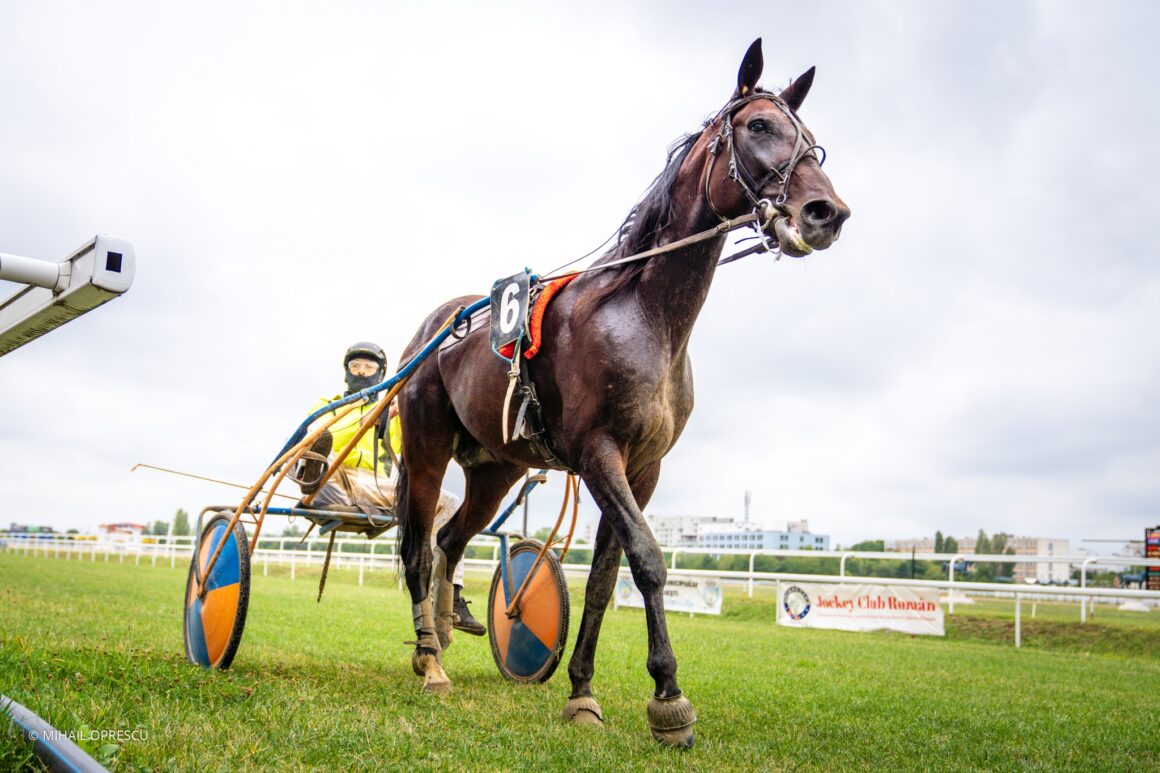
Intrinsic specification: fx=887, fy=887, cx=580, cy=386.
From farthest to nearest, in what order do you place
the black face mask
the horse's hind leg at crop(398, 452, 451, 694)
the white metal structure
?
the black face mask → the horse's hind leg at crop(398, 452, 451, 694) → the white metal structure

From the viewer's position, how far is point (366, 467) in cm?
656

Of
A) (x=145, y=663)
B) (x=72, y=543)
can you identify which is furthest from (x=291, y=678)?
(x=72, y=543)

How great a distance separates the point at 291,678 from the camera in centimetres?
487

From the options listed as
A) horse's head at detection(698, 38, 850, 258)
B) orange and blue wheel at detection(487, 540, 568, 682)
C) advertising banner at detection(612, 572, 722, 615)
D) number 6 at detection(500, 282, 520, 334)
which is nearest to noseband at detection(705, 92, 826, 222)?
horse's head at detection(698, 38, 850, 258)

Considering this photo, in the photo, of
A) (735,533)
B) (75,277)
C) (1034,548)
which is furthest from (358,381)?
(1034,548)

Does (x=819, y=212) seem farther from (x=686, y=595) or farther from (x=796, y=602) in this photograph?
(x=686, y=595)

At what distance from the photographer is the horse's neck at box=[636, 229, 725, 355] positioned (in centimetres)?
401

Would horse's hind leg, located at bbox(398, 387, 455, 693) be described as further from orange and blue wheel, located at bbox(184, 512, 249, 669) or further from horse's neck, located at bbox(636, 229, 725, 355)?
horse's neck, located at bbox(636, 229, 725, 355)

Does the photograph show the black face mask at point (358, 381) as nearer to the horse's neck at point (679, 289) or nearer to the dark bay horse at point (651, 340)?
the dark bay horse at point (651, 340)

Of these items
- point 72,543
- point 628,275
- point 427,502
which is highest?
point 628,275

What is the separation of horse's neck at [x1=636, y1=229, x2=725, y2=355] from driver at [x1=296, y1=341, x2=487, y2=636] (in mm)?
2196

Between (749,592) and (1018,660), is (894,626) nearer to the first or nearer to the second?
(749,592)

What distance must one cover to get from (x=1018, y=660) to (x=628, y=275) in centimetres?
775

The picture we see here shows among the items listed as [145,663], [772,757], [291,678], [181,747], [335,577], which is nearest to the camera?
[181,747]
